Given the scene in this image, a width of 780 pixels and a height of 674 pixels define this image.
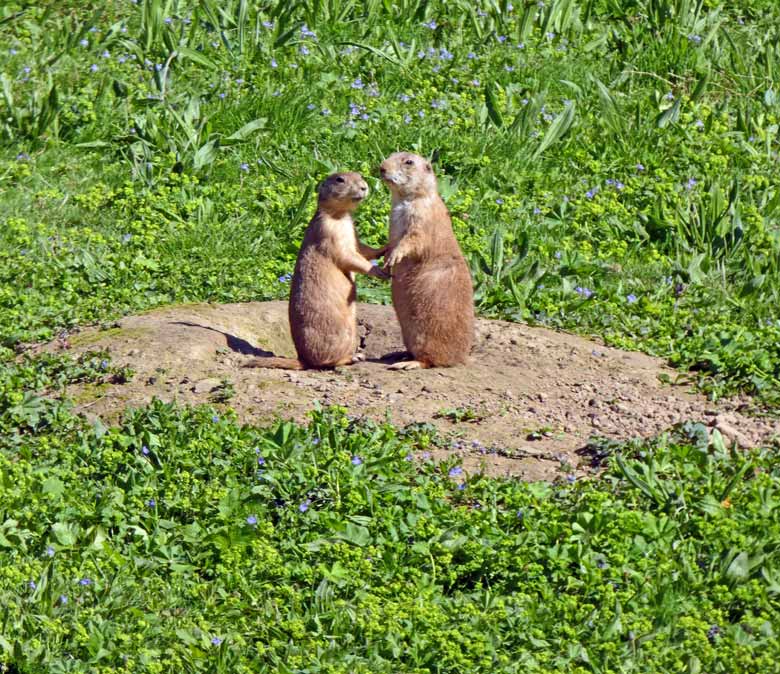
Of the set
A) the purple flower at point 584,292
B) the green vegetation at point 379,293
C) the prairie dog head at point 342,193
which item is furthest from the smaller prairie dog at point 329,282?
the purple flower at point 584,292

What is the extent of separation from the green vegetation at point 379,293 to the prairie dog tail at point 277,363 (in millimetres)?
546

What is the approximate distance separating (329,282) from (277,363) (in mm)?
513

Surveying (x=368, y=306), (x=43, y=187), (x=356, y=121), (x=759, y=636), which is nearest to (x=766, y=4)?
(x=356, y=121)

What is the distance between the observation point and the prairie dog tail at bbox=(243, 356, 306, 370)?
771 cm

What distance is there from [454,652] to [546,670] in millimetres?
325

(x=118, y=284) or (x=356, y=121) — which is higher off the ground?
(x=356, y=121)

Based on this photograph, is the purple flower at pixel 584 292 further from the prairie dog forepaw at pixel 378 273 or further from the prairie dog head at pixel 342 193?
the prairie dog head at pixel 342 193

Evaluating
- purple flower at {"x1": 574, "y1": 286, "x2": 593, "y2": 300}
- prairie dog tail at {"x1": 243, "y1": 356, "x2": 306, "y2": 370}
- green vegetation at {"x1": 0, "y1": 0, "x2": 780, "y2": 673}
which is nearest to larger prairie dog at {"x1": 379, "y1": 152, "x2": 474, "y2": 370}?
prairie dog tail at {"x1": 243, "y1": 356, "x2": 306, "y2": 370}

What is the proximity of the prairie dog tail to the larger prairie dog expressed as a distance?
53 cm

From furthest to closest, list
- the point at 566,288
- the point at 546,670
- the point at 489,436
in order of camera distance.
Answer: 1. the point at 566,288
2. the point at 489,436
3. the point at 546,670

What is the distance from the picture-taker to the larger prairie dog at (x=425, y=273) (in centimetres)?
788

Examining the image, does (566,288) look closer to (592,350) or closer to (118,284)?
(592,350)

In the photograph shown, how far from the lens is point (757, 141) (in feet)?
A: 34.4

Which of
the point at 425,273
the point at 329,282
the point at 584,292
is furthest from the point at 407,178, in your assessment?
the point at 584,292
